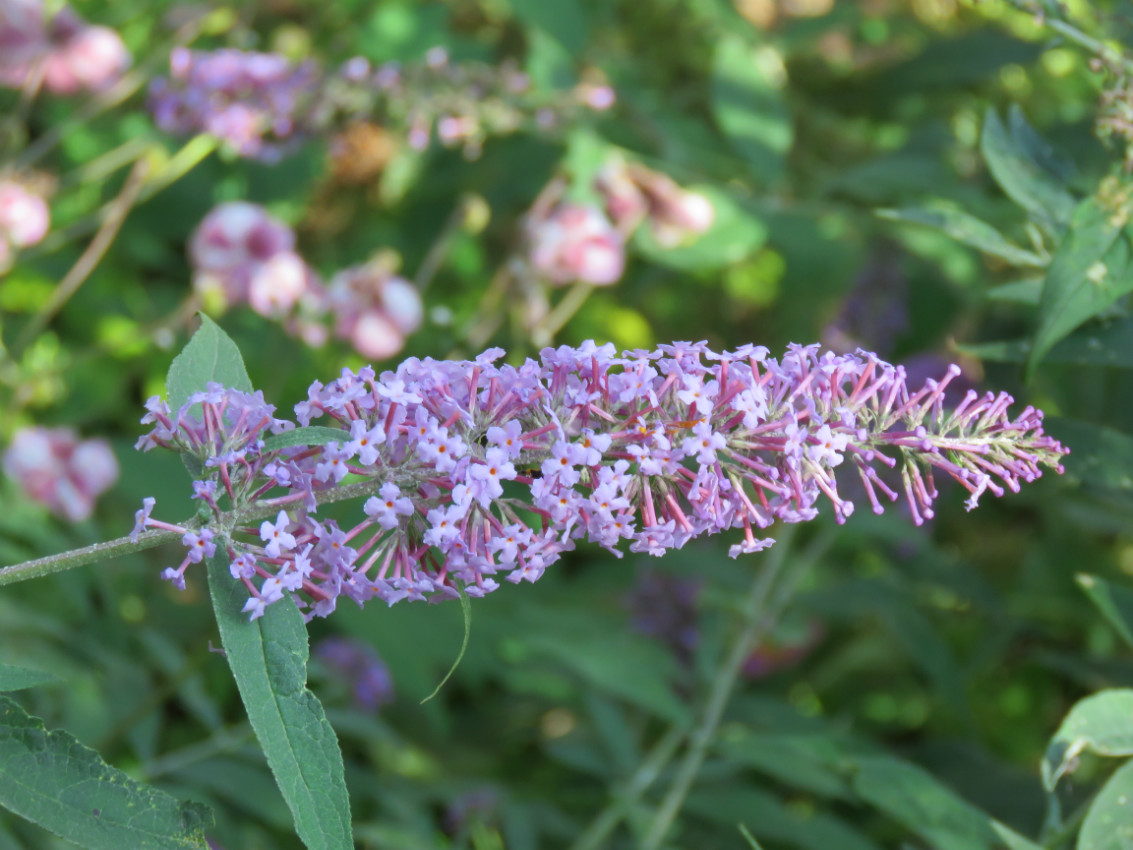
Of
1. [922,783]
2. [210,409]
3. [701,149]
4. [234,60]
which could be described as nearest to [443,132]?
[234,60]

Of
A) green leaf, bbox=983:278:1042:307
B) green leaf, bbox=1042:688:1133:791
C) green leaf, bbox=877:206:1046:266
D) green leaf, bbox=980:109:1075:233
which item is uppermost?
green leaf, bbox=980:109:1075:233

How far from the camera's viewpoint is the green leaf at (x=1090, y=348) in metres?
1.44

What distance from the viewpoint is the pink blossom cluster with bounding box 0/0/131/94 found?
8.90 feet

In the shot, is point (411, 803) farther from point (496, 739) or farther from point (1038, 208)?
point (1038, 208)

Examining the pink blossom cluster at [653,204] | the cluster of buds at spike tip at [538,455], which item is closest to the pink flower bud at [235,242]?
the pink blossom cluster at [653,204]

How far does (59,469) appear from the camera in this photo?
252cm

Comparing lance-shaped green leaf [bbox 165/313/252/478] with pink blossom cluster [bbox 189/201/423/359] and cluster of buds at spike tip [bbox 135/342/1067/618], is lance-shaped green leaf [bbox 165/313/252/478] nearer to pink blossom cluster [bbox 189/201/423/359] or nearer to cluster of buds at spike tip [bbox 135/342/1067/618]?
cluster of buds at spike tip [bbox 135/342/1067/618]

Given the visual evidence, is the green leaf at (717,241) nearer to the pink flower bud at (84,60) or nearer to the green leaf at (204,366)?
the pink flower bud at (84,60)

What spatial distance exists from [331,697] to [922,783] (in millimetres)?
1349

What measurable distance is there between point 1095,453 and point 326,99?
1.85m

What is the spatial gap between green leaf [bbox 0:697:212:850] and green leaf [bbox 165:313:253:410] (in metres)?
0.36

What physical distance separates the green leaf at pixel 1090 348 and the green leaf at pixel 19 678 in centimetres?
125

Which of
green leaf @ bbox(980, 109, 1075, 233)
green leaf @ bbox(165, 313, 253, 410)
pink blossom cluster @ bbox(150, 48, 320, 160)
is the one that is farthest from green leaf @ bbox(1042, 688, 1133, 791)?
pink blossom cluster @ bbox(150, 48, 320, 160)

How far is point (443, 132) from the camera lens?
96.0 inches
